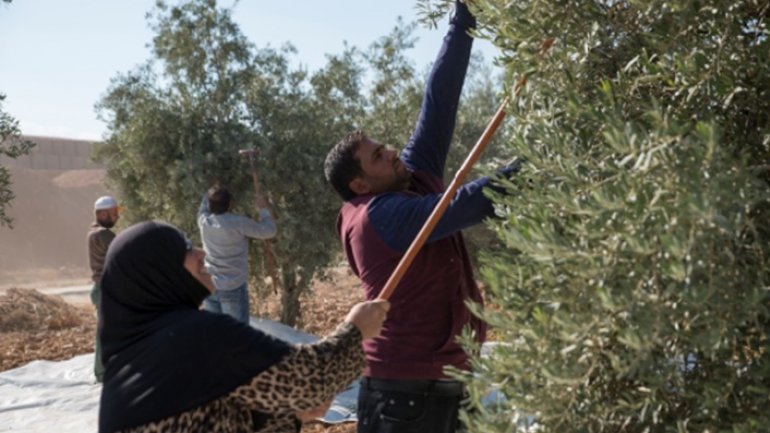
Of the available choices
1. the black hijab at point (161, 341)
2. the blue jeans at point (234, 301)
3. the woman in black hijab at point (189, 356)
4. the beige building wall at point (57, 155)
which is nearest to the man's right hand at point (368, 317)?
the woman in black hijab at point (189, 356)

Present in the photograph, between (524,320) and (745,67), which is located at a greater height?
(745,67)

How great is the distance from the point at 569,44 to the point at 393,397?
172 centimetres

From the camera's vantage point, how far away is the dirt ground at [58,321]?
504 inches

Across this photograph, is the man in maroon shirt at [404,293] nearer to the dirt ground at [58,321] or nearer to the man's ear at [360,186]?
the man's ear at [360,186]

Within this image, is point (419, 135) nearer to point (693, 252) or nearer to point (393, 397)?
point (393, 397)

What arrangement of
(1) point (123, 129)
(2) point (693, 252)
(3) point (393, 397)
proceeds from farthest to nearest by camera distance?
1. (1) point (123, 129)
2. (3) point (393, 397)
3. (2) point (693, 252)

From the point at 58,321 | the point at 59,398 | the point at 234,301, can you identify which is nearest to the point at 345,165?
the point at 234,301

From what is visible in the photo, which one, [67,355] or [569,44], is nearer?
[569,44]

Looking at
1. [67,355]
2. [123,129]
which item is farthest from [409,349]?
[67,355]

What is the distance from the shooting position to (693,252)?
1.63m

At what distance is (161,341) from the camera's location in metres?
2.84

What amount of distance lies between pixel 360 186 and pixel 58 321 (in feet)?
45.8

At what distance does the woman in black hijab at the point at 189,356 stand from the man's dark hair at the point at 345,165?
0.73 metres

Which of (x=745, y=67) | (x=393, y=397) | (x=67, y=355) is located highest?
(x=745, y=67)
